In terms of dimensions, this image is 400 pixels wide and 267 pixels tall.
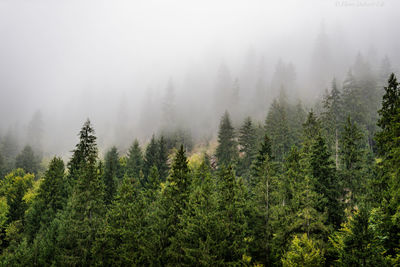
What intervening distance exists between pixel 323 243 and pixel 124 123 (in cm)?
10797

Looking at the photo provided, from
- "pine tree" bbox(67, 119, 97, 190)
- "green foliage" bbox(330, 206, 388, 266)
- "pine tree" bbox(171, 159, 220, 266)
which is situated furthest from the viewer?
"pine tree" bbox(67, 119, 97, 190)

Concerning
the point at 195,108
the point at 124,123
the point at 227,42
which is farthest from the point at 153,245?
the point at 227,42

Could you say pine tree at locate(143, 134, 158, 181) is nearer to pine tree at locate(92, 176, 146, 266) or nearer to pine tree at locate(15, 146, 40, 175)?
pine tree at locate(92, 176, 146, 266)

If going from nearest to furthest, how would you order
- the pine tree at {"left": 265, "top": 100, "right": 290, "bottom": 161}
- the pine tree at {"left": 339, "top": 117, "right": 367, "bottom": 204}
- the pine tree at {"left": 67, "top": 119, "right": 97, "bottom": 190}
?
the pine tree at {"left": 339, "top": 117, "right": 367, "bottom": 204}
the pine tree at {"left": 67, "top": 119, "right": 97, "bottom": 190}
the pine tree at {"left": 265, "top": 100, "right": 290, "bottom": 161}

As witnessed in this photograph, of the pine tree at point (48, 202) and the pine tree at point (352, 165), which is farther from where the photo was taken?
the pine tree at point (48, 202)

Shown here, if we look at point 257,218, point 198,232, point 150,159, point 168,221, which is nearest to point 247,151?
point 150,159

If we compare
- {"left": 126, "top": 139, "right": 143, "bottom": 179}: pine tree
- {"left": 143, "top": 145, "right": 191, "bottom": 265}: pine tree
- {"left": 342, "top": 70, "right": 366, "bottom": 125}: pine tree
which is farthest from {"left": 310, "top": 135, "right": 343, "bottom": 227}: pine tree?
{"left": 126, "top": 139, "right": 143, "bottom": 179}: pine tree

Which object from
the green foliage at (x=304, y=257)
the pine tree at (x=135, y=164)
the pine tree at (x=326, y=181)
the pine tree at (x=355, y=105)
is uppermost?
the pine tree at (x=355, y=105)

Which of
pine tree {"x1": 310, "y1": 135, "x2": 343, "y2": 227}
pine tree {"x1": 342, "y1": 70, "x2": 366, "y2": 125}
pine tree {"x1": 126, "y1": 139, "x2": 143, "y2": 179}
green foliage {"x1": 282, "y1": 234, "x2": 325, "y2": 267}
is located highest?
pine tree {"x1": 342, "y1": 70, "x2": 366, "y2": 125}

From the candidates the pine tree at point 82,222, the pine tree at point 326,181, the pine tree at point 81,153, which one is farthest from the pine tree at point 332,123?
the pine tree at point 81,153

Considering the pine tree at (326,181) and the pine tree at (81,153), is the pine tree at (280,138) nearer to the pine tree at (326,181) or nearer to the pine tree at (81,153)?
the pine tree at (326,181)

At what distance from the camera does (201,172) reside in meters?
34.8

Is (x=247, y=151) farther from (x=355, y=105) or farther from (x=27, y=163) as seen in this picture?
(x=27, y=163)

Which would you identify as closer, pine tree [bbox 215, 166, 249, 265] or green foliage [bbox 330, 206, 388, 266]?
green foliage [bbox 330, 206, 388, 266]
